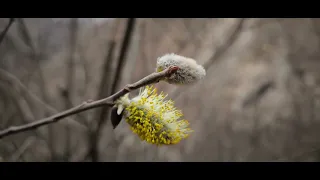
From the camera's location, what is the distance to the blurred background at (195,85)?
4.56 feet

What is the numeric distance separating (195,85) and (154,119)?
121 centimetres

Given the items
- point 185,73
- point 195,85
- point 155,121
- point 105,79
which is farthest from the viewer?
point 195,85

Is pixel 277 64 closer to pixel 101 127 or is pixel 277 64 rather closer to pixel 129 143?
pixel 129 143

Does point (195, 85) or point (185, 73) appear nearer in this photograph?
point (185, 73)

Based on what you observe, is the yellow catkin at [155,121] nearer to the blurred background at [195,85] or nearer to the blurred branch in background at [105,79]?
the blurred branch in background at [105,79]

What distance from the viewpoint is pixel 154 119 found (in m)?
0.65

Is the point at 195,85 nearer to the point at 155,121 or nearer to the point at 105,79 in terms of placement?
the point at 105,79

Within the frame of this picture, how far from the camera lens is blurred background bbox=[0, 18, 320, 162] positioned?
1391mm

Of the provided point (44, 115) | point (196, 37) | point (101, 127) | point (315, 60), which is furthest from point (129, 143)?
point (315, 60)

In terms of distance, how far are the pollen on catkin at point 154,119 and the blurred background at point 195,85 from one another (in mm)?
595

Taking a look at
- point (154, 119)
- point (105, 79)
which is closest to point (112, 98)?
point (154, 119)

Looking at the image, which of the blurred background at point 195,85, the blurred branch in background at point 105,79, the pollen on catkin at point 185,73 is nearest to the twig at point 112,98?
the pollen on catkin at point 185,73

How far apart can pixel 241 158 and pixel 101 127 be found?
117 centimetres

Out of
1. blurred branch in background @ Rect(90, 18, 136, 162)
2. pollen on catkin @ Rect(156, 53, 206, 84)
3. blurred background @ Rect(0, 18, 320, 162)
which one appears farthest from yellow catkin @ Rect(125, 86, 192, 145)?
blurred background @ Rect(0, 18, 320, 162)
